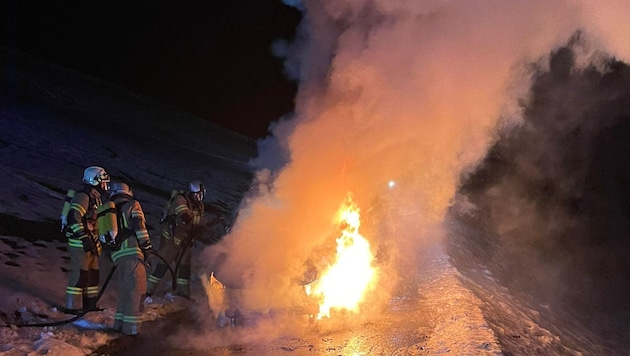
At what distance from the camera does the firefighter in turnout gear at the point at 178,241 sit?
7.72 m

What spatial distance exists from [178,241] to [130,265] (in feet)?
5.68

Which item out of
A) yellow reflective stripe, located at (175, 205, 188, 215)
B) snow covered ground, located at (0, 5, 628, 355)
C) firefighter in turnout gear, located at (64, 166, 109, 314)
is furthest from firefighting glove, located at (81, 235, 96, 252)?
yellow reflective stripe, located at (175, 205, 188, 215)

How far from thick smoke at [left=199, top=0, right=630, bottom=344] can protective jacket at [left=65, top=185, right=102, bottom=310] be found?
2.28 meters

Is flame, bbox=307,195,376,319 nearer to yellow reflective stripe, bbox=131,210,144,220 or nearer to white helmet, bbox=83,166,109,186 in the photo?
yellow reflective stripe, bbox=131,210,144,220

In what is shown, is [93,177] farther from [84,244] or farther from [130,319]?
[130,319]

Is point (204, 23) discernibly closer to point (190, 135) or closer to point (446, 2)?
point (190, 135)

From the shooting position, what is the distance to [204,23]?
38.5 metres

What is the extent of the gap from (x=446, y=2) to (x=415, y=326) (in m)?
5.36

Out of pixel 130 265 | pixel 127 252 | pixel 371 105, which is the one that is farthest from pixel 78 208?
pixel 371 105

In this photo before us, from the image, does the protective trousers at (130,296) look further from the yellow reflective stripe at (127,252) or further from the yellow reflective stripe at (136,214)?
the yellow reflective stripe at (136,214)

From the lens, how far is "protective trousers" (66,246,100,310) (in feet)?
21.0

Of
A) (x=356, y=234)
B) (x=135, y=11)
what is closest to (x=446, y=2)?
(x=356, y=234)

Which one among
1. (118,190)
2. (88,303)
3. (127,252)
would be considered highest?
(118,190)

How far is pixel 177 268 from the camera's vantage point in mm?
7668
